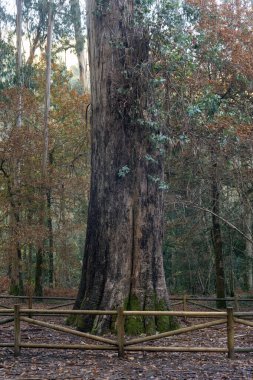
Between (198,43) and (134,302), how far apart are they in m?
5.29

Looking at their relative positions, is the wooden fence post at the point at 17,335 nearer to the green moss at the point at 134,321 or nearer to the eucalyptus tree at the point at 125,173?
the eucalyptus tree at the point at 125,173

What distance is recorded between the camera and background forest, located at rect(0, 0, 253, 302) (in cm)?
959

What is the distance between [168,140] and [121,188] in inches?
51.3

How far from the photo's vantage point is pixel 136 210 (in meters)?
9.62

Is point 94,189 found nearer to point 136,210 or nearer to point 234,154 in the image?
point 136,210

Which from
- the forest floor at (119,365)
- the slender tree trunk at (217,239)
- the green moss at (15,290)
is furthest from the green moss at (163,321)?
the green moss at (15,290)

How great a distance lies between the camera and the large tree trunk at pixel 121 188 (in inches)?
371

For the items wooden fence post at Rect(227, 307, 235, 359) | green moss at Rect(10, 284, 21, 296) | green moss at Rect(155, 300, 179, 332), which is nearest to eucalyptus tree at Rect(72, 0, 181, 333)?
green moss at Rect(155, 300, 179, 332)

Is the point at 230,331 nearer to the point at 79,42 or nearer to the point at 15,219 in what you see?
the point at 15,219

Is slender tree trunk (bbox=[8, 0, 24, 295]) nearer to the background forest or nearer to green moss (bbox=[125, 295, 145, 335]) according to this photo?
the background forest

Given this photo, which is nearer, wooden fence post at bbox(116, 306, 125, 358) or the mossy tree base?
wooden fence post at bbox(116, 306, 125, 358)

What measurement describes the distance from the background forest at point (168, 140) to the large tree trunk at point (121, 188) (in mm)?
324

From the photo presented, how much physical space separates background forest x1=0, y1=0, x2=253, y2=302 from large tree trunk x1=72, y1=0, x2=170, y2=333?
0.32 m

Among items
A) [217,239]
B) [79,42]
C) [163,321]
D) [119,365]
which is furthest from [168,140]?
[79,42]
